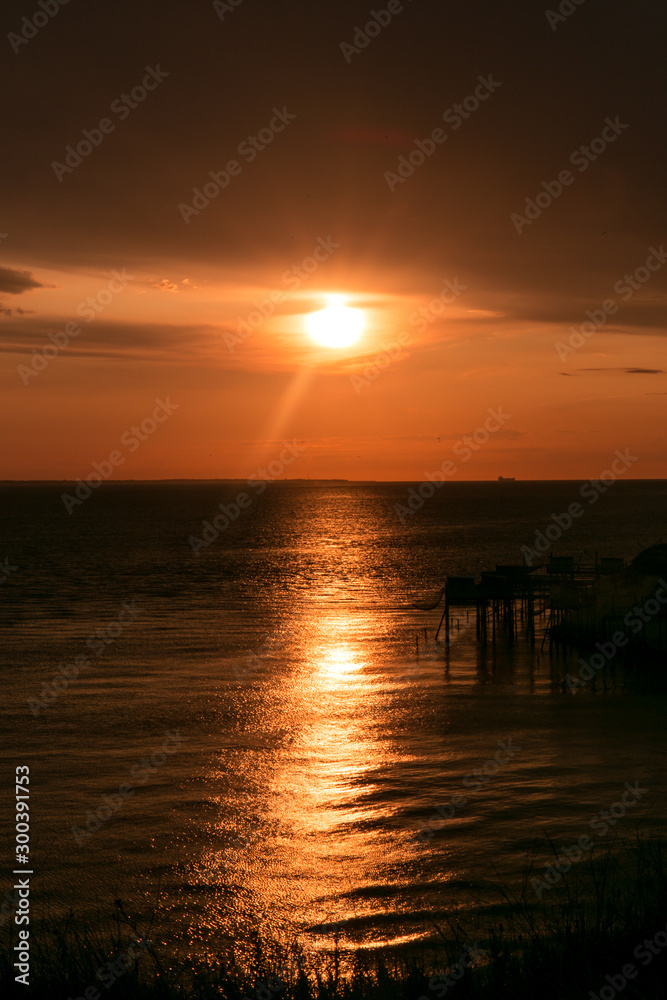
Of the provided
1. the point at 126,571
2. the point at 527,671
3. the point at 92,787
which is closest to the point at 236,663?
the point at 527,671

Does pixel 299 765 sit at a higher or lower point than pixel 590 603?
lower

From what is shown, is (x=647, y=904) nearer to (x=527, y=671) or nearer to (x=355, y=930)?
(x=355, y=930)

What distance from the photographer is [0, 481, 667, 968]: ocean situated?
54.1ft

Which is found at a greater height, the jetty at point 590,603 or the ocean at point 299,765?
the jetty at point 590,603

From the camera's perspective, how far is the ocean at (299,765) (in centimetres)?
1650

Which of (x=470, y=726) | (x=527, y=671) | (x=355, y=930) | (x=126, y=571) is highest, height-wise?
(x=126, y=571)

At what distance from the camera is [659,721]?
1123 inches

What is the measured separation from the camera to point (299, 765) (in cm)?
2431

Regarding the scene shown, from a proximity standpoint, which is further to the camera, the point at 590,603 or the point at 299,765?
the point at 590,603

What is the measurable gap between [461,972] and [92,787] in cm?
1508

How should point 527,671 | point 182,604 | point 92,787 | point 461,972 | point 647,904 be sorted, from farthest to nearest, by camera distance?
point 182,604 < point 527,671 < point 92,787 < point 647,904 < point 461,972

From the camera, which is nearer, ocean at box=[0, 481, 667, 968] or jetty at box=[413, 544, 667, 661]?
ocean at box=[0, 481, 667, 968]

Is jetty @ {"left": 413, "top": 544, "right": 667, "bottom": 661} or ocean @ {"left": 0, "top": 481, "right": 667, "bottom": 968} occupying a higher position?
jetty @ {"left": 413, "top": 544, "right": 667, "bottom": 661}

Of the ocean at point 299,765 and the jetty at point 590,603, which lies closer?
the ocean at point 299,765
